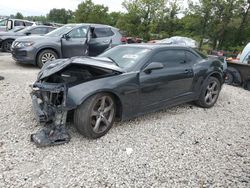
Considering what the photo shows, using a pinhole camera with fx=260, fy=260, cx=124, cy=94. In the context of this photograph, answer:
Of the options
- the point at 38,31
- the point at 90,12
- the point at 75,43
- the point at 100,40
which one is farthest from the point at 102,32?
the point at 90,12

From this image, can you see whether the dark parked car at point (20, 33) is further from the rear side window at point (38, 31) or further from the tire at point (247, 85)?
the tire at point (247, 85)

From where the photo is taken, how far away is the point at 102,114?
405cm

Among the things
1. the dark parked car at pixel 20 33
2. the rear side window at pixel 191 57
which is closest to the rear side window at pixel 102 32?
the dark parked car at pixel 20 33

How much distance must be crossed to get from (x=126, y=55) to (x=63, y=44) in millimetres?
4782

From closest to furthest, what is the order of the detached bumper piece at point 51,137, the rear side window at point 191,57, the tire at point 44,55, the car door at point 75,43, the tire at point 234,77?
the detached bumper piece at point 51,137
the rear side window at point 191,57
the tire at point 234,77
the tire at point 44,55
the car door at point 75,43

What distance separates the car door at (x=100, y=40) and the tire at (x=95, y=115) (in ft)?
18.0

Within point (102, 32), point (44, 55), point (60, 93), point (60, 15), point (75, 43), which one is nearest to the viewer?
point (60, 93)

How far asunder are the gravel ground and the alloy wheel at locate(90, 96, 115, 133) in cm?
19

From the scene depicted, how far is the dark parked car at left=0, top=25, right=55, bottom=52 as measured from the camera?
12133mm

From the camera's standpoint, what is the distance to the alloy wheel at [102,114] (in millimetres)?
3969

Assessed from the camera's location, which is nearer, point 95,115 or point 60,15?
point 95,115

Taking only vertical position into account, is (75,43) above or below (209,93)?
above

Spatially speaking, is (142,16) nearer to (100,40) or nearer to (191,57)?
(100,40)

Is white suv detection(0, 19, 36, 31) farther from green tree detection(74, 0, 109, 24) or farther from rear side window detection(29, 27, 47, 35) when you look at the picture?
green tree detection(74, 0, 109, 24)
